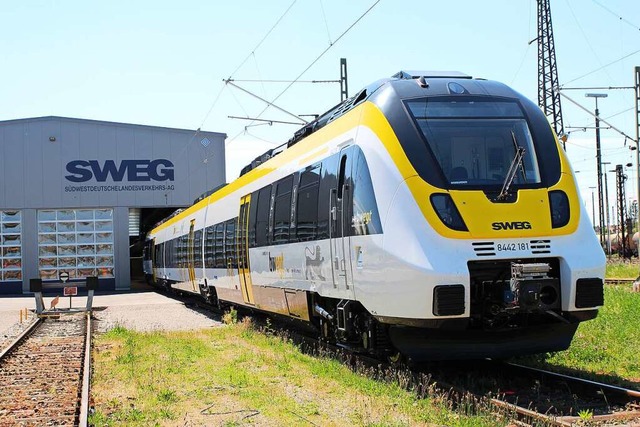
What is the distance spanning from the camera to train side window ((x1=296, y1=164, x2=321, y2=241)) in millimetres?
Result: 10625

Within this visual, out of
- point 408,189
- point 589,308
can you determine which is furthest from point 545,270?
point 408,189

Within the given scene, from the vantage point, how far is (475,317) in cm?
803

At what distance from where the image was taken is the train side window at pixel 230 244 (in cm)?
1670

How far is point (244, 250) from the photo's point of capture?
50.8 ft

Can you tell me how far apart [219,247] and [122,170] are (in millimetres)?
22797

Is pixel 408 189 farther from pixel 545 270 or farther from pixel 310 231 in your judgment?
pixel 310 231

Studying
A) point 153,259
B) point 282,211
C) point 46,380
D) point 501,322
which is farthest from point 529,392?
point 153,259

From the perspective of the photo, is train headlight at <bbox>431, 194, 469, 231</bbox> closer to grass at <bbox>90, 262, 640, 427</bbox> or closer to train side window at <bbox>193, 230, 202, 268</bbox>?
grass at <bbox>90, 262, 640, 427</bbox>

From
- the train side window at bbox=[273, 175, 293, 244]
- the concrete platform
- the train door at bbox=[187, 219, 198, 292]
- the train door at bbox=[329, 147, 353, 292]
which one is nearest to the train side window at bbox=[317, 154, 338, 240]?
the train door at bbox=[329, 147, 353, 292]

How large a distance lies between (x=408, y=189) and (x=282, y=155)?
5.59 meters

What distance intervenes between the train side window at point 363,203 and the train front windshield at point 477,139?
2.62 ft


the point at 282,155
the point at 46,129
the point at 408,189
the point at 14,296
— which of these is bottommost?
the point at 14,296

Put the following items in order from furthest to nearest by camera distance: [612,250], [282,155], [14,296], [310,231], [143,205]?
[612,250], [143,205], [14,296], [282,155], [310,231]

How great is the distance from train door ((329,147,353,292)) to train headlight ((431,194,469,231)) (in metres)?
1.45
